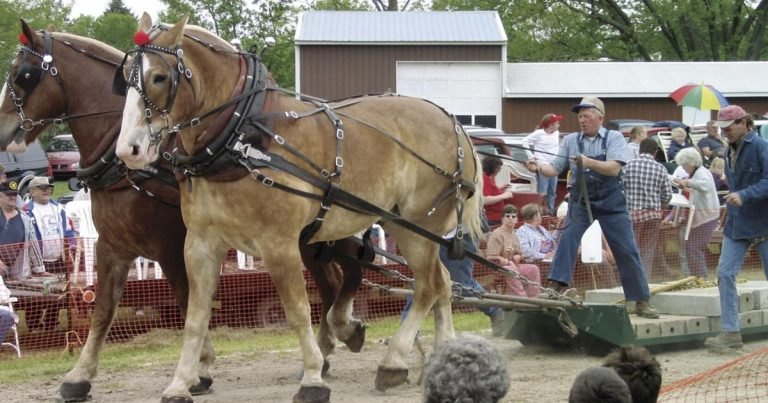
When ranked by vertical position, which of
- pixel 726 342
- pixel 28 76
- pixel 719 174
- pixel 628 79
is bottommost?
pixel 726 342

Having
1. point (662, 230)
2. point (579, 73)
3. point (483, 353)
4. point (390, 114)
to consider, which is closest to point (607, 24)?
point (579, 73)

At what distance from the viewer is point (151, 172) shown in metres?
6.87

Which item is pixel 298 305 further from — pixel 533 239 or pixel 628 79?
pixel 628 79

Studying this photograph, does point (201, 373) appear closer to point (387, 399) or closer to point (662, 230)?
point (387, 399)

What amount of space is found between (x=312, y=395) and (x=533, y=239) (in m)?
5.55

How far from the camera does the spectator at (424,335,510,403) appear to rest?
333 centimetres

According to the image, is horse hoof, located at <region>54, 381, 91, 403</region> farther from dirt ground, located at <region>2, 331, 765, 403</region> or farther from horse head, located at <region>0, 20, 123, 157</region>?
horse head, located at <region>0, 20, 123, 157</region>

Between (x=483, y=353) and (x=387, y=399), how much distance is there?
12.2 feet

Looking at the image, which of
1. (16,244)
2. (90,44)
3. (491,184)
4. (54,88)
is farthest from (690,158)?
(54,88)

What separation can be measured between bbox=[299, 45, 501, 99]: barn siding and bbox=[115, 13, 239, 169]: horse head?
73.4ft

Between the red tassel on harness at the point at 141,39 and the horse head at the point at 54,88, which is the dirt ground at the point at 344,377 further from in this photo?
the red tassel on harness at the point at 141,39

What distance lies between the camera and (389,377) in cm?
724

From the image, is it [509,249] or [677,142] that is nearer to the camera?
[509,249]

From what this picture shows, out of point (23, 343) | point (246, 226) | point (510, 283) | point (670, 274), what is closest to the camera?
point (246, 226)
